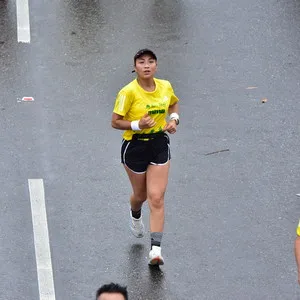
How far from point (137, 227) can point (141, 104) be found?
4.62 ft

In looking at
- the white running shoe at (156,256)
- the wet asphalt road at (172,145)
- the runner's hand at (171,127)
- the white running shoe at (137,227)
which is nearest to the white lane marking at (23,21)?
the wet asphalt road at (172,145)

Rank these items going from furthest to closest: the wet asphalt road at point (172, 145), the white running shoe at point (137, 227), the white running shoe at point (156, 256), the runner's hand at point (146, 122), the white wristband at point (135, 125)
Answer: the white running shoe at point (137, 227), the wet asphalt road at point (172, 145), the white running shoe at point (156, 256), the white wristband at point (135, 125), the runner's hand at point (146, 122)

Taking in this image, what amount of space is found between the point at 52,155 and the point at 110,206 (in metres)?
1.31

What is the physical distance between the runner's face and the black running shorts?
1.80 feet

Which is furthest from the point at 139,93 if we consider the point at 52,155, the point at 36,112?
the point at 36,112

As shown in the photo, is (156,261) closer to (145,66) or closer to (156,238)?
(156,238)

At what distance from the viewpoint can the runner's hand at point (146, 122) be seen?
33.3 feet

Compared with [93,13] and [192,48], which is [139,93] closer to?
[192,48]

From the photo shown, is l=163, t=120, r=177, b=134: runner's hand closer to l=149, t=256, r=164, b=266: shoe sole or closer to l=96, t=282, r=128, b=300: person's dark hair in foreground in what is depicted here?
l=149, t=256, r=164, b=266: shoe sole

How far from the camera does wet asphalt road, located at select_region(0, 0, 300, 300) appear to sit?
35.2 feet

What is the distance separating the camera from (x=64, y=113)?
1381 centimetres

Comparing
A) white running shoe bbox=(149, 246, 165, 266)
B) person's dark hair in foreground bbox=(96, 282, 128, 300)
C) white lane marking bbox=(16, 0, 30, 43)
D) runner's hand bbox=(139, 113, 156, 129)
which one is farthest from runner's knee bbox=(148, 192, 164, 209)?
white lane marking bbox=(16, 0, 30, 43)

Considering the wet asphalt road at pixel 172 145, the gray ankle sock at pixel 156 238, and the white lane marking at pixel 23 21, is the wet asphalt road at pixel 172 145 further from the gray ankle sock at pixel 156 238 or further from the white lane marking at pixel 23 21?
the gray ankle sock at pixel 156 238

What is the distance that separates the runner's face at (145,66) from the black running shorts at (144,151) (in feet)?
1.80
